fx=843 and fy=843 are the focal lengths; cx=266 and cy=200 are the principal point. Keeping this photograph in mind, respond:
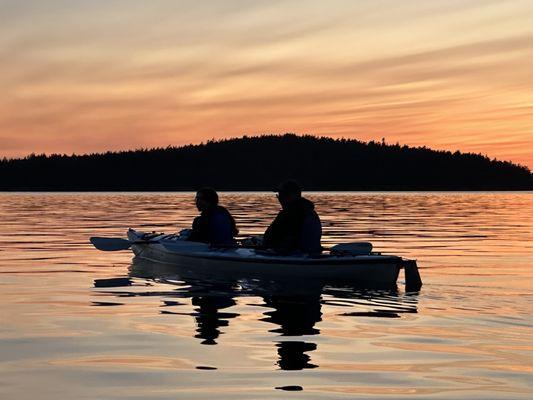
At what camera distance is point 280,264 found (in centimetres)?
1644

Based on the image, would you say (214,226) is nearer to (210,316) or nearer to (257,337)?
(210,316)

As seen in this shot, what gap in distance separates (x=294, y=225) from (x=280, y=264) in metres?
0.83

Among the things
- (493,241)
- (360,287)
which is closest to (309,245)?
(360,287)

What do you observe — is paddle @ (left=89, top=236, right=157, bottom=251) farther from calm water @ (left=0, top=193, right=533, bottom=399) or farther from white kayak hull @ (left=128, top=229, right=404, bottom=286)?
white kayak hull @ (left=128, top=229, right=404, bottom=286)

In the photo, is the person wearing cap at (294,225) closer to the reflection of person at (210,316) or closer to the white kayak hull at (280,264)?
the white kayak hull at (280,264)

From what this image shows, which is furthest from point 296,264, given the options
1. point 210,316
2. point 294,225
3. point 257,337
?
point 257,337

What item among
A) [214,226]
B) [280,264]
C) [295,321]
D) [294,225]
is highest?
[294,225]

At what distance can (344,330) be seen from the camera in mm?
11227

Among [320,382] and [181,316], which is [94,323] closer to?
[181,316]

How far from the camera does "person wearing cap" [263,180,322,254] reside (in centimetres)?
1641

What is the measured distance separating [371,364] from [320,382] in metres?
1.07

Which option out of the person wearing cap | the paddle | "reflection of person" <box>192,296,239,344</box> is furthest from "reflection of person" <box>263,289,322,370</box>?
the paddle

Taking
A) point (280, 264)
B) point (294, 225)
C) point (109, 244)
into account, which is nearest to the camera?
point (280, 264)

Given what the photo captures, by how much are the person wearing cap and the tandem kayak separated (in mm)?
266
